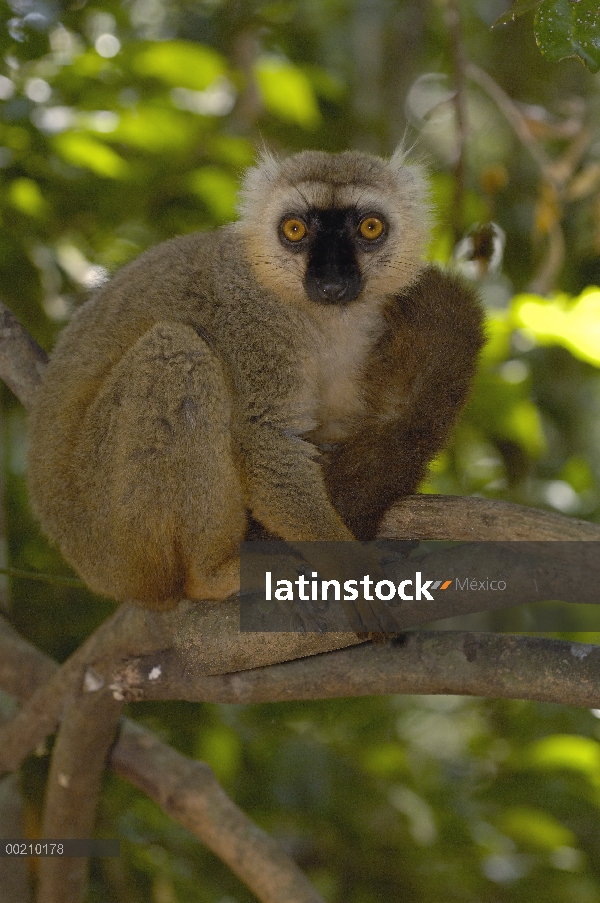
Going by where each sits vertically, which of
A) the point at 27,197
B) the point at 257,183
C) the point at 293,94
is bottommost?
the point at 257,183

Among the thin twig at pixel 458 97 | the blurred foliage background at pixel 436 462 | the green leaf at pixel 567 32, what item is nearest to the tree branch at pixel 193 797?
the blurred foliage background at pixel 436 462

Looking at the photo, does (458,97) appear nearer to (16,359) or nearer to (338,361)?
(338,361)

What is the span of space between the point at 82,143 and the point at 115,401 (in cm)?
253

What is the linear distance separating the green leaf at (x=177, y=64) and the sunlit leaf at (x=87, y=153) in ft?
2.31

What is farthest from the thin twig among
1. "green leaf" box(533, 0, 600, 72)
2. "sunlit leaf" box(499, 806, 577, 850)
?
"sunlit leaf" box(499, 806, 577, 850)

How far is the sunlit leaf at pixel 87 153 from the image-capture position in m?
5.24

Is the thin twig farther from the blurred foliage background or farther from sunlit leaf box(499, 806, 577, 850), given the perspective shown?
sunlit leaf box(499, 806, 577, 850)

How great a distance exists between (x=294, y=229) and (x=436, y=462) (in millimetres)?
1262

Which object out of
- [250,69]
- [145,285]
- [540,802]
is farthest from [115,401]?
[250,69]

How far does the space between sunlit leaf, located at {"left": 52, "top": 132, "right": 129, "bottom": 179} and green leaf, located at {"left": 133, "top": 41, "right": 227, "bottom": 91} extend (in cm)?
70

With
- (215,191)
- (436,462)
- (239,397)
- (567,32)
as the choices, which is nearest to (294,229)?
(239,397)

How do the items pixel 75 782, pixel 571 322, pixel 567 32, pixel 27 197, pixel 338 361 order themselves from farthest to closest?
pixel 27 197, pixel 571 322, pixel 75 782, pixel 338 361, pixel 567 32

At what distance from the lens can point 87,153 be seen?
527cm

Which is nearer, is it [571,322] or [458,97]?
[571,322]
